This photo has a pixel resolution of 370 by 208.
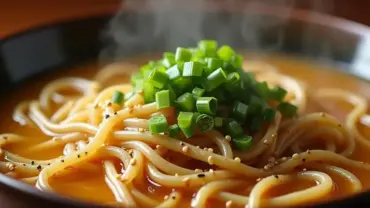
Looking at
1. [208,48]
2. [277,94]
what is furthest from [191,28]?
[277,94]

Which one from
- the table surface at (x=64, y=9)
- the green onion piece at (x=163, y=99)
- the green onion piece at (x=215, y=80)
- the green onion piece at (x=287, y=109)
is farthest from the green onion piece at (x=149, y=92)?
the table surface at (x=64, y=9)

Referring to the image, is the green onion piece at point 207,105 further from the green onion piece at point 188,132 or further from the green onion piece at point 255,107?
the green onion piece at point 255,107

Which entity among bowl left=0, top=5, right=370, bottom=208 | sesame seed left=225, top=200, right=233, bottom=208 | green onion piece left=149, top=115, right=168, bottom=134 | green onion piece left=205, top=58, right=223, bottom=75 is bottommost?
sesame seed left=225, top=200, right=233, bottom=208

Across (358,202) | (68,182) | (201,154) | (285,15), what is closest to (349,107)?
(285,15)

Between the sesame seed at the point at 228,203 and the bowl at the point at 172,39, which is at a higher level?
the bowl at the point at 172,39

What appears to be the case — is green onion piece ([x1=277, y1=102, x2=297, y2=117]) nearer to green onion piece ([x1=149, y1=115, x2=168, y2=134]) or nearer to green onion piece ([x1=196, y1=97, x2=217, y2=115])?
green onion piece ([x1=196, y1=97, x2=217, y2=115])

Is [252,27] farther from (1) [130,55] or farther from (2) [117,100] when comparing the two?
(2) [117,100]

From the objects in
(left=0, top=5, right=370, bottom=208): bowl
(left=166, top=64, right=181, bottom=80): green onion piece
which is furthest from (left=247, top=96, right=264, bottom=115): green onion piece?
(left=0, top=5, right=370, bottom=208): bowl
